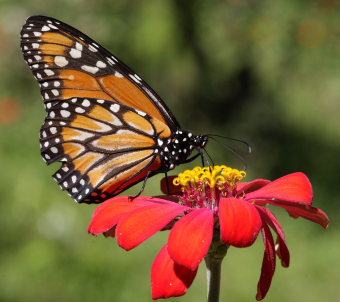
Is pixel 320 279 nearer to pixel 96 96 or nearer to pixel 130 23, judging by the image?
pixel 96 96

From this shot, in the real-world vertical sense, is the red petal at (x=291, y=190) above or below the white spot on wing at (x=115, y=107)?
above

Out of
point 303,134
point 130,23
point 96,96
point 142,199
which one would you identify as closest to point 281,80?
point 303,134

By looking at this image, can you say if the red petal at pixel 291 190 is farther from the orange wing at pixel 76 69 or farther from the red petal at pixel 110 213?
the orange wing at pixel 76 69

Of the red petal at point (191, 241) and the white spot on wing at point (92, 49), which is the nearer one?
the red petal at point (191, 241)

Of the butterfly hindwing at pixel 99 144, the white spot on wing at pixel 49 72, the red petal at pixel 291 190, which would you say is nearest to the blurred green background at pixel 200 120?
the butterfly hindwing at pixel 99 144

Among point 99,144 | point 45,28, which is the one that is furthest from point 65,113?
point 45,28

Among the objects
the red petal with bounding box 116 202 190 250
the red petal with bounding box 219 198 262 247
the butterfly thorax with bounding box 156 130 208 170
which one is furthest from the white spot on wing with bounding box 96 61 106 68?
the red petal with bounding box 219 198 262 247

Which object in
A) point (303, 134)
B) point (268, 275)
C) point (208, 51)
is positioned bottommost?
point (303, 134)
